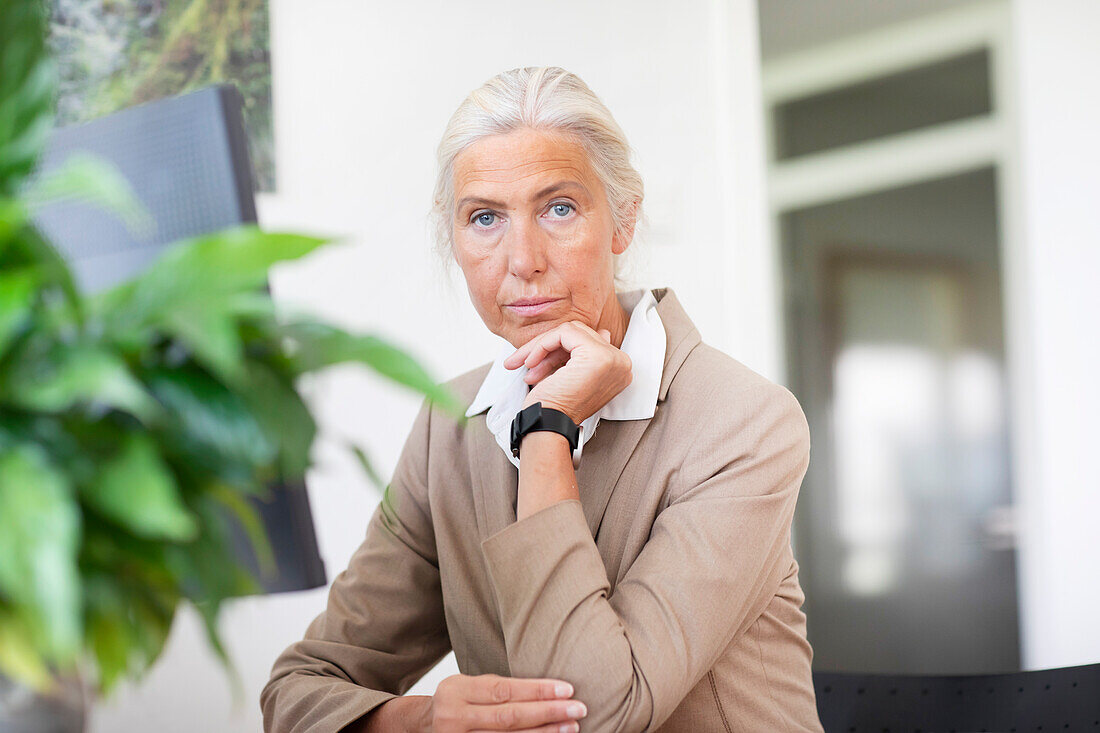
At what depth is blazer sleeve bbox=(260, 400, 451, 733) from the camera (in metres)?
1.23

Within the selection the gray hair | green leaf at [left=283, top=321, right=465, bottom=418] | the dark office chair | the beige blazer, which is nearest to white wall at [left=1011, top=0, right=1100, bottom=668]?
the dark office chair

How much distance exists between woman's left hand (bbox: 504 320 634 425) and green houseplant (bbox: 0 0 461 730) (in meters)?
0.71

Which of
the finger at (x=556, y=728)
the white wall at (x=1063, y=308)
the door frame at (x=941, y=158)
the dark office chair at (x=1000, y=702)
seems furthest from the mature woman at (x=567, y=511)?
the door frame at (x=941, y=158)

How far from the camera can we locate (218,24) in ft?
6.25

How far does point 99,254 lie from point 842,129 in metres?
3.08

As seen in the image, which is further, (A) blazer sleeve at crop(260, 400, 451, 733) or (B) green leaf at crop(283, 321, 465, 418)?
(A) blazer sleeve at crop(260, 400, 451, 733)

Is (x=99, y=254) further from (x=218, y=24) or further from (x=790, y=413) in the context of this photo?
(x=218, y=24)

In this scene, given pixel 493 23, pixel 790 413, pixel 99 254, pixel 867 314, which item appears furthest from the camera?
pixel 867 314

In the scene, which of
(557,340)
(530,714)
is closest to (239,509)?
(530,714)

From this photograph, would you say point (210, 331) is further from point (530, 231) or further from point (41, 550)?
point (530, 231)

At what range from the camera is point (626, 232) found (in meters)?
1.47

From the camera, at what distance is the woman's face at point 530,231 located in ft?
4.30

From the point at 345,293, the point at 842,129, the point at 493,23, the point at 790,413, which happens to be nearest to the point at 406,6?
the point at 493,23

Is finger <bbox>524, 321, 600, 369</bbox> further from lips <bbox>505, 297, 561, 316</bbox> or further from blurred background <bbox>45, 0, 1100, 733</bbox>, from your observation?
blurred background <bbox>45, 0, 1100, 733</bbox>
